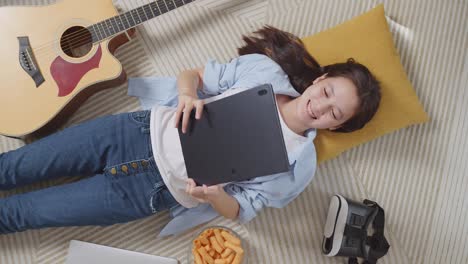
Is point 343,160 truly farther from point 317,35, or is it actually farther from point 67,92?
point 67,92

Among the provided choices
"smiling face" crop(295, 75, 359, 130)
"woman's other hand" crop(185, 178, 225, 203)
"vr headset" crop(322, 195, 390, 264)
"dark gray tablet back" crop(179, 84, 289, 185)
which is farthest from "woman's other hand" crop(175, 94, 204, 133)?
"vr headset" crop(322, 195, 390, 264)

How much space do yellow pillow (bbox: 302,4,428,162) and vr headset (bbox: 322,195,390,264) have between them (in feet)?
0.54

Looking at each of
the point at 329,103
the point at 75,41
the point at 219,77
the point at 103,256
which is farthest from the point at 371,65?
the point at 103,256

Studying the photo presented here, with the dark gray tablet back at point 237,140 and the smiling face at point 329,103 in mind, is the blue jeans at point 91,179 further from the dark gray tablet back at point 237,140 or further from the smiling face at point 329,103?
Answer: the smiling face at point 329,103

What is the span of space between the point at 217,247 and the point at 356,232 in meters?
0.40

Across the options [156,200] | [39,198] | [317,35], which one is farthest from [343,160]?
[39,198]

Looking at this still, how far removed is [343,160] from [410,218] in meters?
0.28

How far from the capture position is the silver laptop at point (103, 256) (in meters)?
1.05

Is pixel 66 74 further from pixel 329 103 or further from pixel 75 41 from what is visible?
pixel 329 103

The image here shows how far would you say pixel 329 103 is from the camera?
33.0 inches

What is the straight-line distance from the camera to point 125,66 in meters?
1.15

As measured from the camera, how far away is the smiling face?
84cm

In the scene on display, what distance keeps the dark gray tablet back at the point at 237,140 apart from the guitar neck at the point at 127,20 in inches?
15.1

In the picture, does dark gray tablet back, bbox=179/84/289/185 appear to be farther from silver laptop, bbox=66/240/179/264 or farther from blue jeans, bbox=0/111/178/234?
silver laptop, bbox=66/240/179/264
